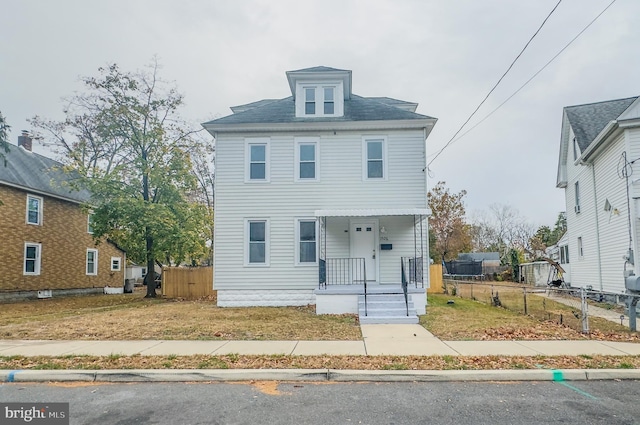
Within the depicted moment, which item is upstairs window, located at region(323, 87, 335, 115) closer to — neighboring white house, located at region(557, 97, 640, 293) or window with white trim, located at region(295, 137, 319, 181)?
window with white trim, located at region(295, 137, 319, 181)

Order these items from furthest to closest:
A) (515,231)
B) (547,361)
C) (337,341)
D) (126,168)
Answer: (515,231) → (126,168) → (337,341) → (547,361)

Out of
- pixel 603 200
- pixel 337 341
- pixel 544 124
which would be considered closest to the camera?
pixel 337 341

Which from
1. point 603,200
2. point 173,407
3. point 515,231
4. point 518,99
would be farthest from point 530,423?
point 515,231

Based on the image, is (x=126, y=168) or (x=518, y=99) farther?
(x=126, y=168)

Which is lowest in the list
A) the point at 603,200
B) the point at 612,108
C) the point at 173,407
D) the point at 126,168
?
the point at 173,407

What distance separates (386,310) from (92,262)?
2125 cm

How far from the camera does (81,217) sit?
23953 millimetres

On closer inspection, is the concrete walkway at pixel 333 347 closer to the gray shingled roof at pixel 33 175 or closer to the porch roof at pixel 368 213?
the porch roof at pixel 368 213

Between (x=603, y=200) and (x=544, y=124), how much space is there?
389 inches

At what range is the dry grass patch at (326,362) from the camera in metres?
5.70

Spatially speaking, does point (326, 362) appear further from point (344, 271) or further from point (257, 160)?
point (257, 160)

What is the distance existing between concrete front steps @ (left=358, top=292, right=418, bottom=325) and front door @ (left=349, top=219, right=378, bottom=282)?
7.18 feet

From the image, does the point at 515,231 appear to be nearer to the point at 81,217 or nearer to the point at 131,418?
the point at 81,217

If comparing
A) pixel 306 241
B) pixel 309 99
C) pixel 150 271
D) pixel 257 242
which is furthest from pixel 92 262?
pixel 309 99
